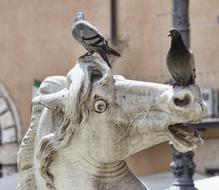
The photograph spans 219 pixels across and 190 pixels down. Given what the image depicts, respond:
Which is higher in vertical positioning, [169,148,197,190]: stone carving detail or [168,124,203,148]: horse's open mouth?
[168,124,203,148]: horse's open mouth

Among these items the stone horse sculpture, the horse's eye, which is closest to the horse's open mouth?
the stone horse sculpture

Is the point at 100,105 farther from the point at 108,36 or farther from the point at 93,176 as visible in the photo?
the point at 108,36

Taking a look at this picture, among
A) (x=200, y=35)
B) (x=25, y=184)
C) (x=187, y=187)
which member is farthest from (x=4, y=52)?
(x=25, y=184)

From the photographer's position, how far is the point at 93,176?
175cm

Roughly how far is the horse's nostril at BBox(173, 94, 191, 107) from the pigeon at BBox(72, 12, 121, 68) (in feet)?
0.68

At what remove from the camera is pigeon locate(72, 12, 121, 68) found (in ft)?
5.86

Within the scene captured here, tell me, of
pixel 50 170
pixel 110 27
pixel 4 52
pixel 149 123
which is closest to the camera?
pixel 149 123

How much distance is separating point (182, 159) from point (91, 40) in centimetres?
388

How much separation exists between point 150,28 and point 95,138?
37.1 feet

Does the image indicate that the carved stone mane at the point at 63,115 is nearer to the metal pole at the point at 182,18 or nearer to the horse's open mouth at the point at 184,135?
the horse's open mouth at the point at 184,135

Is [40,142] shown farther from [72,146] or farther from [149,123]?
[149,123]

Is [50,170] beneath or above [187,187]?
above

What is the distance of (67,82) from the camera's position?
176 cm

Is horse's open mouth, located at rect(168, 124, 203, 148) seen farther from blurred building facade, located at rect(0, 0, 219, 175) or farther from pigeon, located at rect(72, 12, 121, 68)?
blurred building facade, located at rect(0, 0, 219, 175)
